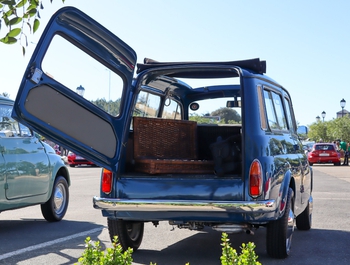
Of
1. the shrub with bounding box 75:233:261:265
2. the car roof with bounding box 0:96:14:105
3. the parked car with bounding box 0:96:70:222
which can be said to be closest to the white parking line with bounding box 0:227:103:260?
the parked car with bounding box 0:96:70:222

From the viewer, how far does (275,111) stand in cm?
777

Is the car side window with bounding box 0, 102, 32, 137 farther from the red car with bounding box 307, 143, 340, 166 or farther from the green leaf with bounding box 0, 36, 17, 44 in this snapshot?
the red car with bounding box 307, 143, 340, 166

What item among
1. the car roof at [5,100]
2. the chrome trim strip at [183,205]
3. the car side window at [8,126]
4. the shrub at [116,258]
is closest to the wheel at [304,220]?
the chrome trim strip at [183,205]

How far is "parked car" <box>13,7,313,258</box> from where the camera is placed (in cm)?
613

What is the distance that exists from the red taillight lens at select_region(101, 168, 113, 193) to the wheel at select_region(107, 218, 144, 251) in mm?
408

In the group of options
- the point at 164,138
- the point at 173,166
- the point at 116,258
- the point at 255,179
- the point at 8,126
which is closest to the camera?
the point at 116,258

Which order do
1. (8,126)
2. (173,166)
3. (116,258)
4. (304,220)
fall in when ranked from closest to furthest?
(116,258) → (173,166) → (304,220) → (8,126)

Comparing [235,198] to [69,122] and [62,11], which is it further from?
[62,11]

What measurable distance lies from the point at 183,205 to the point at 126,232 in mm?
991

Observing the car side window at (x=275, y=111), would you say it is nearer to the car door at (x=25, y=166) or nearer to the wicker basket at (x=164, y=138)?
the wicker basket at (x=164, y=138)

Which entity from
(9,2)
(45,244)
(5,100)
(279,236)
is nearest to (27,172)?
(5,100)

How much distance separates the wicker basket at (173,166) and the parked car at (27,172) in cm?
252

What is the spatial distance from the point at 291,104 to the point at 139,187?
3334mm

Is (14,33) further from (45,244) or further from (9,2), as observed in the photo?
(45,244)
